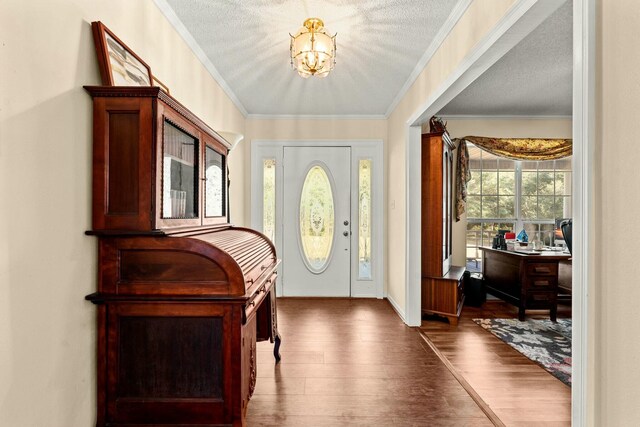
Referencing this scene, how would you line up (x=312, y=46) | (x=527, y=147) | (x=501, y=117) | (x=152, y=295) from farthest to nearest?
(x=501, y=117) → (x=527, y=147) → (x=312, y=46) → (x=152, y=295)

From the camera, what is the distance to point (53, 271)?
1.40 m

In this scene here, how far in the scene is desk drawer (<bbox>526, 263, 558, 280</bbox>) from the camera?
12.9ft

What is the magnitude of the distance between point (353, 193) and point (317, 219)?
63cm

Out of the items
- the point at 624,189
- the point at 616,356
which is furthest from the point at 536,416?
the point at 624,189

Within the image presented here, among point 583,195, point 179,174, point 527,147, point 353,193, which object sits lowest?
point 583,195

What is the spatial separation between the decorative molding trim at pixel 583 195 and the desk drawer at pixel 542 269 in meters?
2.89

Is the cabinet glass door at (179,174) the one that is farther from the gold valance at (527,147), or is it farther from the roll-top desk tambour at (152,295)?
the gold valance at (527,147)

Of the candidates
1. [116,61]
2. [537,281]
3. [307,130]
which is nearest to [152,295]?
[116,61]

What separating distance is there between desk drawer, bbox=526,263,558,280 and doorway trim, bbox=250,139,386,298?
1.79m

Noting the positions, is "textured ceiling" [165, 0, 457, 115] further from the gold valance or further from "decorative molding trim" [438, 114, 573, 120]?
the gold valance

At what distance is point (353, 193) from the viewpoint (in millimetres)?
5047

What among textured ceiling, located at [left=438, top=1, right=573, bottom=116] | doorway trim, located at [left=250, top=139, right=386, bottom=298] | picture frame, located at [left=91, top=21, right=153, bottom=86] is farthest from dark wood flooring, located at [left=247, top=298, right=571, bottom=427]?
textured ceiling, located at [left=438, top=1, right=573, bottom=116]

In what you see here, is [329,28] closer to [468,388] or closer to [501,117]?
[468,388]

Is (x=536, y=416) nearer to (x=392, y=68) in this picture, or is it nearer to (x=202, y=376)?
(x=202, y=376)
